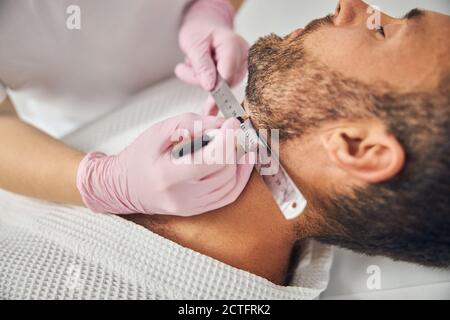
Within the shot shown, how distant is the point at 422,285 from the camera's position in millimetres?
1011

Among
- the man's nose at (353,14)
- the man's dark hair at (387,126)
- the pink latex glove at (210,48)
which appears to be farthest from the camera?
the pink latex glove at (210,48)

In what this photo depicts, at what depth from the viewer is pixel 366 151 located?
757mm

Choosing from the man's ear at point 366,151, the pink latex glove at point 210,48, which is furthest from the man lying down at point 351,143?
the pink latex glove at point 210,48

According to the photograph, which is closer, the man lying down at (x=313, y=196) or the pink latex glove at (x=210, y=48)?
the man lying down at (x=313, y=196)

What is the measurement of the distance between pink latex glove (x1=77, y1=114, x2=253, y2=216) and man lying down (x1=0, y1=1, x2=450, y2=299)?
45 millimetres

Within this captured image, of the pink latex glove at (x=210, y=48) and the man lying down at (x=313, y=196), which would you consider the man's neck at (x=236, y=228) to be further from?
the pink latex glove at (x=210, y=48)

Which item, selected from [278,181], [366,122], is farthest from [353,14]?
[278,181]

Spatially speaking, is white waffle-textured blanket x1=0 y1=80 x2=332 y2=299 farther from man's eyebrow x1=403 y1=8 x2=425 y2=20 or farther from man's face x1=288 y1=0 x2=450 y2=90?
man's eyebrow x1=403 y1=8 x2=425 y2=20

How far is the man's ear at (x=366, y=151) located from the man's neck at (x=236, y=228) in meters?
0.16

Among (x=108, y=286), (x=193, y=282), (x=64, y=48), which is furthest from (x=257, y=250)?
(x=64, y=48)

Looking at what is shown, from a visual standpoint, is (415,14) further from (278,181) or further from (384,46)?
(278,181)

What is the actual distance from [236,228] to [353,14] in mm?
447

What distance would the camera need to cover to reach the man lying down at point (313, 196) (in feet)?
2.41
